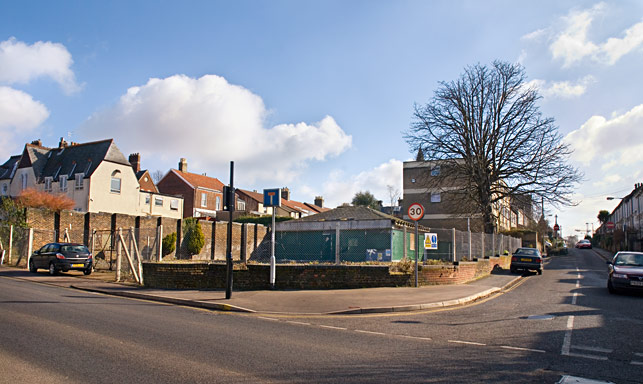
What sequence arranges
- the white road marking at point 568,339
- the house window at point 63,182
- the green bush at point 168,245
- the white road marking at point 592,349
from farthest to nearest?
the house window at point 63,182, the green bush at point 168,245, the white road marking at point 592,349, the white road marking at point 568,339

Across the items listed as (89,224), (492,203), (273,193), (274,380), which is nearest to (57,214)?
(89,224)

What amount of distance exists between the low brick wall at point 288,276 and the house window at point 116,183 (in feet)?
106

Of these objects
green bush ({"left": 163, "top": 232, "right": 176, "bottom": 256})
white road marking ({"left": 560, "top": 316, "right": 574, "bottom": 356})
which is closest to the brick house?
green bush ({"left": 163, "top": 232, "right": 176, "bottom": 256})

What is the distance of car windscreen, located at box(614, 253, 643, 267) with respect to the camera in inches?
610

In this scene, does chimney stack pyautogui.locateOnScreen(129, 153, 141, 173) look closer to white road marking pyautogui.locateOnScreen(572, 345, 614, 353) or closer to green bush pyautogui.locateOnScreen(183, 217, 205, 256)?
green bush pyautogui.locateOnScreen(183, 217, 205, 256)

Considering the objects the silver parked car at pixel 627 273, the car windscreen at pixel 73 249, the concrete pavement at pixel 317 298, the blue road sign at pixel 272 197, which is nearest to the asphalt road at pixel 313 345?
the concrete pavement at pixel 317 298

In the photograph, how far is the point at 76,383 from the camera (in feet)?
17.5

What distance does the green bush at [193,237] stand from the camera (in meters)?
33.6

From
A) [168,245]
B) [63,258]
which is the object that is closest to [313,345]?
[63,258]

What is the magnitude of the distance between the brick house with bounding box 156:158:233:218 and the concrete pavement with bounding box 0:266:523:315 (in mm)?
42710

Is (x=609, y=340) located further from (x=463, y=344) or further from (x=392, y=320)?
(x=392, y=320)

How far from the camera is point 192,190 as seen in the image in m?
58.7

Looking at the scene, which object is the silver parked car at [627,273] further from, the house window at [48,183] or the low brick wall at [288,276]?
the house window at [48,183]

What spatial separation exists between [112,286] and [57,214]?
13.3m
